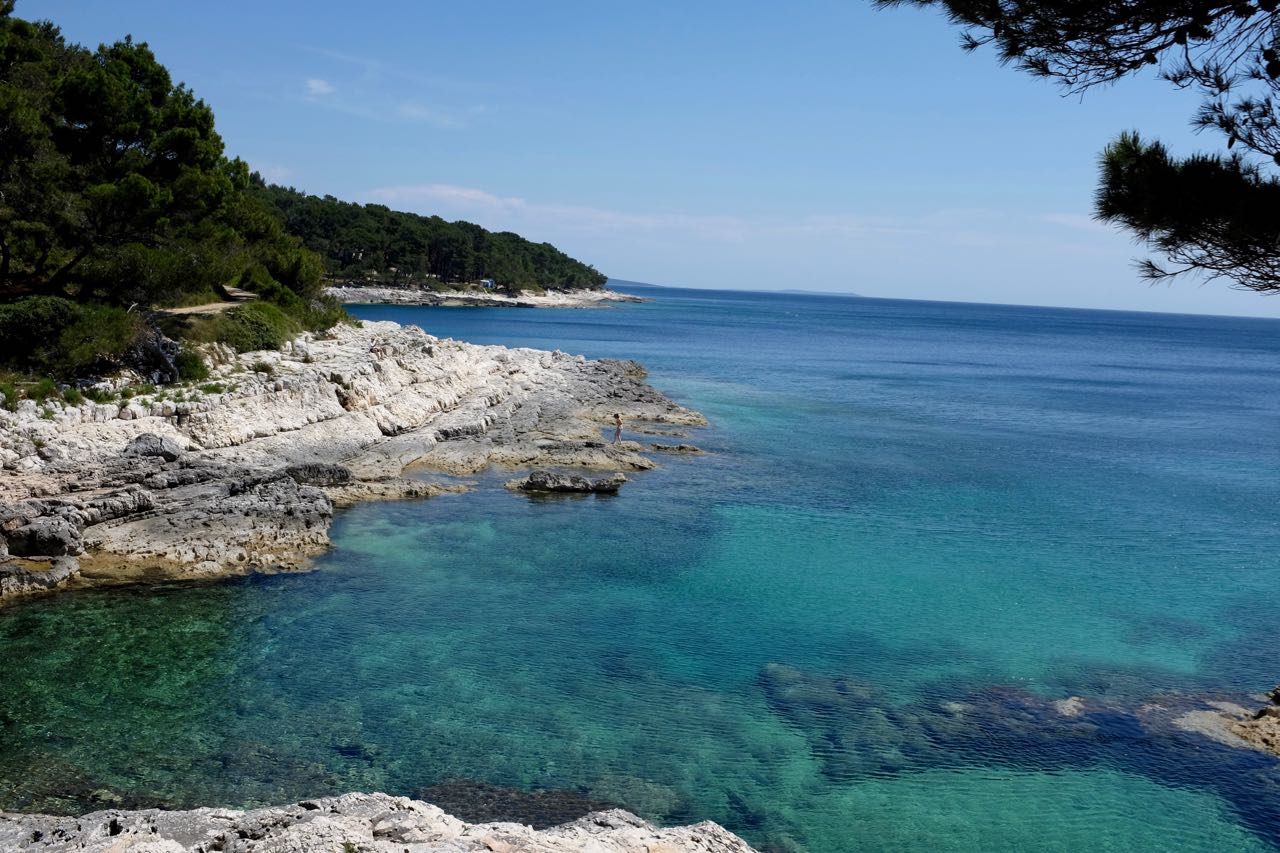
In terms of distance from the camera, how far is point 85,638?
1606 centimetres

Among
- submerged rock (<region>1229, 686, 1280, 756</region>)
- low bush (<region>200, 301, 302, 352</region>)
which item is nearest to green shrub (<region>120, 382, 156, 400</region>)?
low bush (<region>200, 301, 302, 352</region>)

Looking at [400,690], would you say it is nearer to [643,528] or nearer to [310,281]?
[643,528]

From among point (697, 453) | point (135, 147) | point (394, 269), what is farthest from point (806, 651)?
point (394, 269)

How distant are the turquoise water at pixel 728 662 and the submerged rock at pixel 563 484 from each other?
97 centimetres

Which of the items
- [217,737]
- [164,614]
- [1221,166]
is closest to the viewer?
[1221,166]

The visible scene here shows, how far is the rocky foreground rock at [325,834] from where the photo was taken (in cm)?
761

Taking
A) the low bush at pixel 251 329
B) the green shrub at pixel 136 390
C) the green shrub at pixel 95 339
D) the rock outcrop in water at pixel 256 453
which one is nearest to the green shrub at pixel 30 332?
the green shrub at pixel 95 339

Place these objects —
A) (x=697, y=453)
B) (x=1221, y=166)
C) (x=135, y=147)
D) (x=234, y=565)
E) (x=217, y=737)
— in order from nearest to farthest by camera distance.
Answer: (x=1221, y=166)
(x=217, y=737)
(x=234, y=565)
(x=135, y=147)
(x=697, y=453)

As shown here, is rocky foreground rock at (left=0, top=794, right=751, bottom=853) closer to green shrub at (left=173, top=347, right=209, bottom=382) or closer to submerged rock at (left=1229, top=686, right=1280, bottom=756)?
submerged rock at (left=1229, top=686, right=1280, bottom=756)

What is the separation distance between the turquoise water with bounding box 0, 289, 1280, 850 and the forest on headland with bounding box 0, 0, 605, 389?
9.86 m

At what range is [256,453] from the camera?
84.9ft

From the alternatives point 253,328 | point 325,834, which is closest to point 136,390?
point 253,328

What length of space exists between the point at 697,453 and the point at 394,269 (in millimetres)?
104047

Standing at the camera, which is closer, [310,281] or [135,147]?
[135,147]
